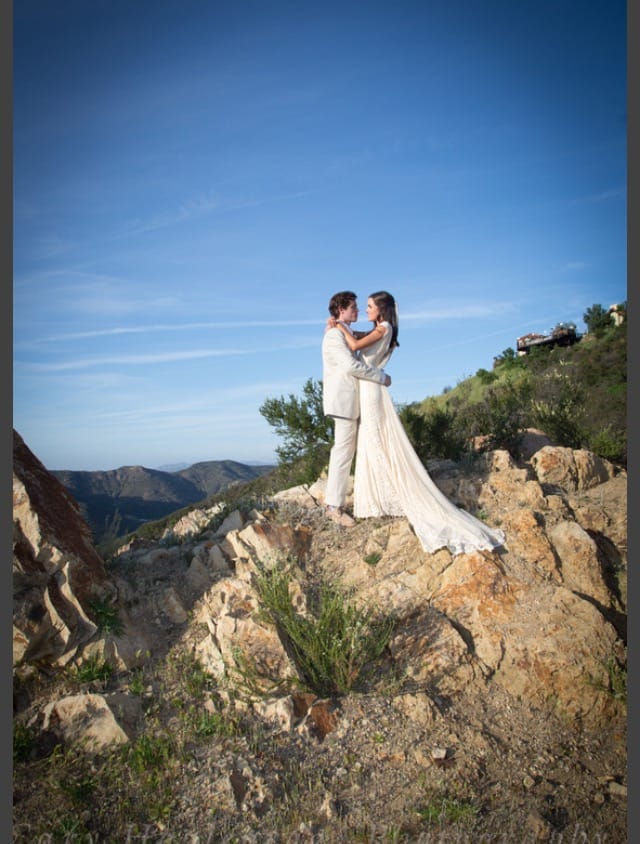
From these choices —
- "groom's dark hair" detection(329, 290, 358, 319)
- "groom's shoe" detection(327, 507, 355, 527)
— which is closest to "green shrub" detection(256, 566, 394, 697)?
"groom's shoe" detection(327, 507, 355, 527)

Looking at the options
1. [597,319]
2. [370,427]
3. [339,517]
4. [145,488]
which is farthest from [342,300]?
[597,319]

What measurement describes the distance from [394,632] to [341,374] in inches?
112

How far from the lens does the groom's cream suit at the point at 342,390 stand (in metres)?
Result: 6.38

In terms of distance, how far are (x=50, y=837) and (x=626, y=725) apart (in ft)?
14.1

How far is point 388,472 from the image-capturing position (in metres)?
6.50

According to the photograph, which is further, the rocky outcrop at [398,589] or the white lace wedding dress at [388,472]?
the white lace wedding dress at [388,472]

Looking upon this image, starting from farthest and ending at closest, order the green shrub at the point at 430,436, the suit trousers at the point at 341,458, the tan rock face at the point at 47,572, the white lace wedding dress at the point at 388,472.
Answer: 1. the green shrub at the point at 430,436
2. the suit trousers at the point at 341,458
3. the white lace wedding dress at the point at 388,472
4. the tan rock face at the point at 47,572

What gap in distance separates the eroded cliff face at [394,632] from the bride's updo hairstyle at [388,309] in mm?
2304

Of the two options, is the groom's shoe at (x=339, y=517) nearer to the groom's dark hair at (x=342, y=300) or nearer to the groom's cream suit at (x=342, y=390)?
the groom's cream suit at (x=342, y=390)

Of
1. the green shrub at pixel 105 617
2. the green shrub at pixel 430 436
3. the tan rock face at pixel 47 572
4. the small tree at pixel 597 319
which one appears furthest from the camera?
the small tree at pixel 597 319

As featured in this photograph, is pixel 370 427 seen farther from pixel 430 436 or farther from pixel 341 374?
pixel 430 436

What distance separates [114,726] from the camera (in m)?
4.09

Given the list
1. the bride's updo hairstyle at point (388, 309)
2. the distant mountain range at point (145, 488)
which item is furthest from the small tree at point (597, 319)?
the bride's updo hairstyle at point (388, 309)

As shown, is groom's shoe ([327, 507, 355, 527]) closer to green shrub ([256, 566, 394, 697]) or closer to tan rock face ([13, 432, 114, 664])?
green shrub ([256, 566, 394, 697])
